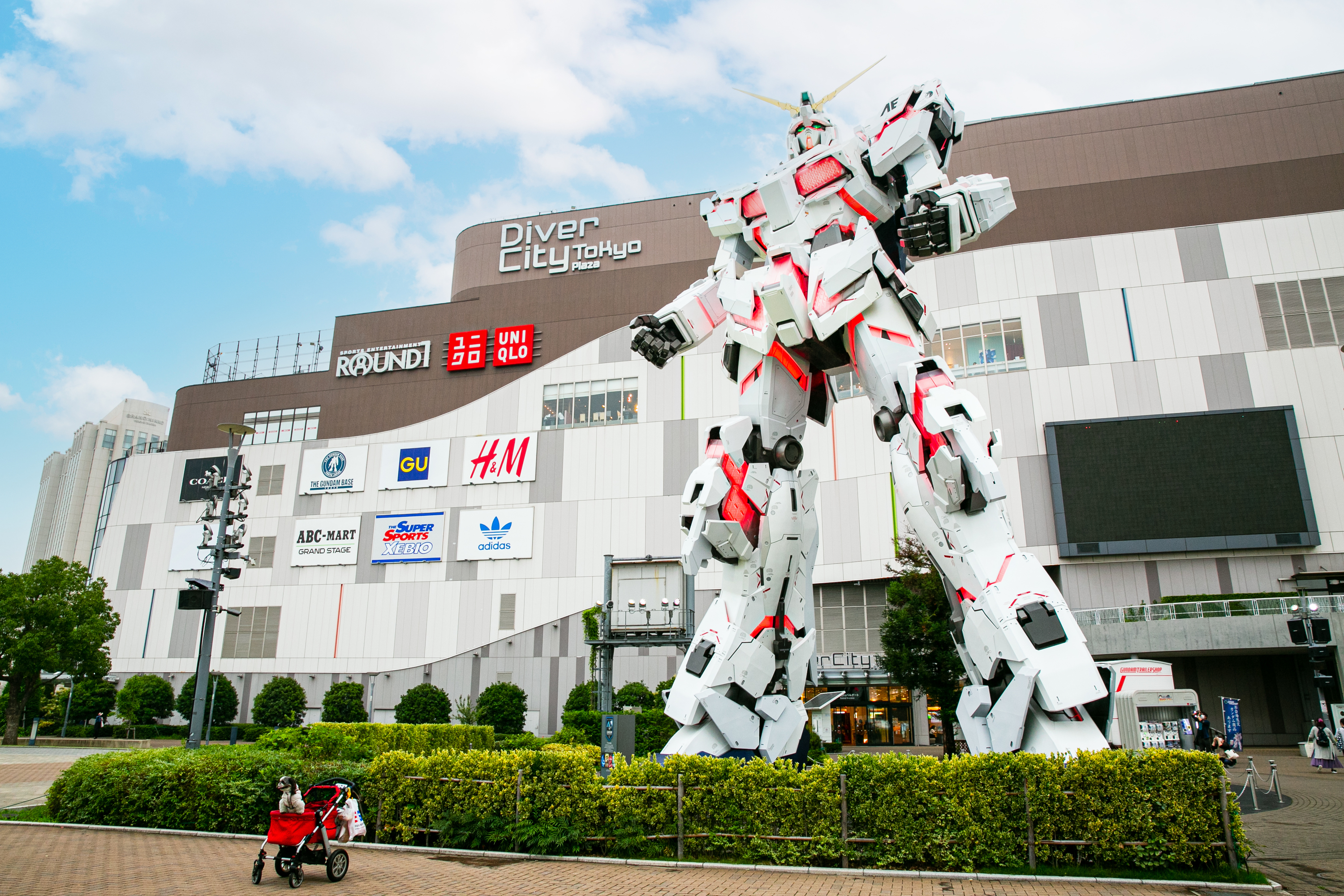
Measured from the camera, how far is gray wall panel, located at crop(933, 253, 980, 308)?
36188 mm

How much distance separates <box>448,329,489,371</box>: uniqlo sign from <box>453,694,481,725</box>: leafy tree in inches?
688

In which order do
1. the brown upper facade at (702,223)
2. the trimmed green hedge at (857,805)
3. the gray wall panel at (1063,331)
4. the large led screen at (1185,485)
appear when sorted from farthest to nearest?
the brown upper facade at (702,223)
the gray wall panel at (1063,331)
the large led screen at (1185,485)
the trimmed green hedge at (857,805)

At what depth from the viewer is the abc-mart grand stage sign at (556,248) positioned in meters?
44.1

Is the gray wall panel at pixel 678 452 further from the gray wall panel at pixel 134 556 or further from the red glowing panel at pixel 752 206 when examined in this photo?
the gray wall panel at pixel 134 556

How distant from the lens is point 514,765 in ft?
29.0

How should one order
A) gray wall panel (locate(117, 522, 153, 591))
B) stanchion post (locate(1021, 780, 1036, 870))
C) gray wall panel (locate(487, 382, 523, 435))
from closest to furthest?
1. stanchion post (locate(1021, 780, 1036, 870))
2. gray wall panel (locate(487, 382, 523, 435))
3. gray wall panel (locate(117, 522, 153, 591))

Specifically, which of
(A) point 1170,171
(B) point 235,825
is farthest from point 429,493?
(A) point 1170,171

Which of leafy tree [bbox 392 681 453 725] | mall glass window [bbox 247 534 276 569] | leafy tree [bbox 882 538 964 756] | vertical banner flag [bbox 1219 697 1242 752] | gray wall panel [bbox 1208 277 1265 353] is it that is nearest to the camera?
vertical banner flag [bbox 1219 697 1242 752]

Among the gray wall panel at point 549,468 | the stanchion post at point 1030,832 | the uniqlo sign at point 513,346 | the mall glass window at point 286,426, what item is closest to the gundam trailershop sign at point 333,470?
the mall glass window at point 286,426

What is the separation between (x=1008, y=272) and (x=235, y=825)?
35.3 m

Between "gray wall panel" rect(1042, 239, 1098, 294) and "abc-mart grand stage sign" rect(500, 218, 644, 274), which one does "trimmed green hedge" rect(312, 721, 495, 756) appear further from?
"gray wall panel" rect(1042, 239, 1098, 294)

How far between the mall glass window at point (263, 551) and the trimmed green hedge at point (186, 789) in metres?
35.7

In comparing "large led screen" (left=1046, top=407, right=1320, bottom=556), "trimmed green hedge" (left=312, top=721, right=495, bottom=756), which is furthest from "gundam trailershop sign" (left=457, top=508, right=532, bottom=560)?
"large led screen" (left=1046, top=407, right=1320, bottom=556)

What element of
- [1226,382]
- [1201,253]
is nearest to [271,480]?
[1226,382]
